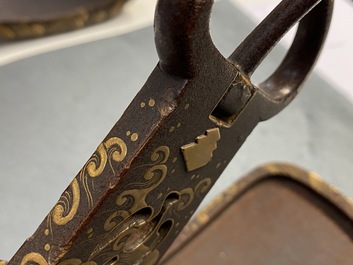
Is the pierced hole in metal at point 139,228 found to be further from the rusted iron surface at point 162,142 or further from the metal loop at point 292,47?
the metal loop at point 292,47

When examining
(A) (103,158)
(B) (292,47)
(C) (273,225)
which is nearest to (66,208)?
(A) (103,158)

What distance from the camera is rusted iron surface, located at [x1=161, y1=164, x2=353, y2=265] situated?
0.83 metres

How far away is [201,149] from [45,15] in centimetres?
78

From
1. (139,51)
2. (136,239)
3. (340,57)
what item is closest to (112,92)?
(139,51)

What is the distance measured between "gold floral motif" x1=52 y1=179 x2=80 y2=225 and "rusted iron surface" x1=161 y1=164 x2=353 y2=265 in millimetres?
376

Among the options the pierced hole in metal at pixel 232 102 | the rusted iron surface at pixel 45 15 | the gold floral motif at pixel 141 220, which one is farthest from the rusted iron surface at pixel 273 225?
the rusted iron surface at pixel 45 15

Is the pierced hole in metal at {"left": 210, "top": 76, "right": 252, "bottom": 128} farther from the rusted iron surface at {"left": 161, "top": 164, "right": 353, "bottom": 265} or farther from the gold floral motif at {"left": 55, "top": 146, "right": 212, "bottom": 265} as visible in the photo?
the rusted iron surface at {"left": 161, "top": 164, "right": 353, "bottom": 265}

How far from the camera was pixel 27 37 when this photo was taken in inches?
48.2

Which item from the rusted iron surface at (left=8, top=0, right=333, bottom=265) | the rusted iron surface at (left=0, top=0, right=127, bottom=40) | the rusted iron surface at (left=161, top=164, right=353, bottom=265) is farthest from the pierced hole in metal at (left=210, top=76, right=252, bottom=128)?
the rusted iron surface at (left=0, top=0, right=127, bottom=40)

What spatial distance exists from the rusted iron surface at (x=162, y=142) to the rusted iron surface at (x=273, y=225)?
0.92 feet

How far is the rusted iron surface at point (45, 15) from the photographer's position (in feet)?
3.89

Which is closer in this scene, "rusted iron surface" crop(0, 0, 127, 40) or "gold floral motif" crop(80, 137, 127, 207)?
"gold floral motif" crop(80, 137, 127, 207)

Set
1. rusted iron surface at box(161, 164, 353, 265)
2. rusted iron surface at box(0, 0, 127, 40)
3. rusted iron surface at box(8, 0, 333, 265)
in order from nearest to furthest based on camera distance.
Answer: rusted iron surface at box(8, 0, 333, 265), rusted iron surface at box(161, 164, 353, 265), rusted iron surface at box(0, 0, 127, 40)

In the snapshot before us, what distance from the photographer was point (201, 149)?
20.5 inches
